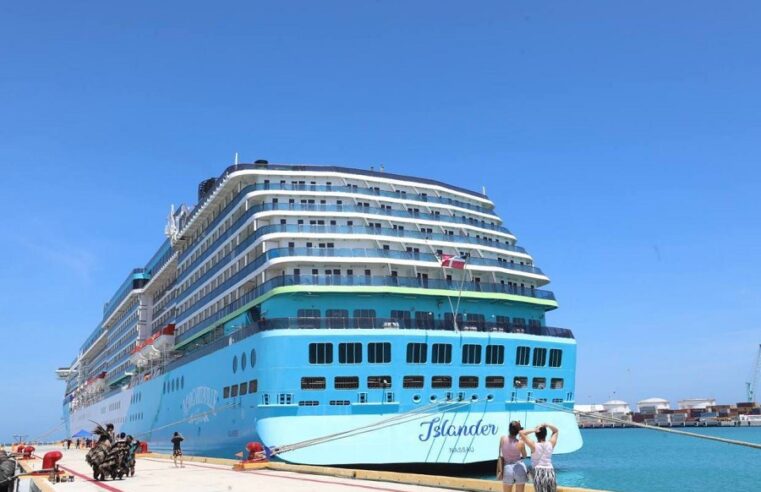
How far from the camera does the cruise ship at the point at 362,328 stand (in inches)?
1144

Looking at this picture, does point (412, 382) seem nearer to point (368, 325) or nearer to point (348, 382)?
point (348, 382)

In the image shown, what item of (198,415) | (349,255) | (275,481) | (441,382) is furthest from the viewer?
(198,415)

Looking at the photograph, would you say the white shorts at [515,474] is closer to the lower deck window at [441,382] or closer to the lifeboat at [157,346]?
the lower deck window at [441,382]

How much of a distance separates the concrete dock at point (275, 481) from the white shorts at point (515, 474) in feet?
11.3

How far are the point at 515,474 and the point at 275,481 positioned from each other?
9.64m

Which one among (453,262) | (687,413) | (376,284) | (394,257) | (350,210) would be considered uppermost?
(350,210)

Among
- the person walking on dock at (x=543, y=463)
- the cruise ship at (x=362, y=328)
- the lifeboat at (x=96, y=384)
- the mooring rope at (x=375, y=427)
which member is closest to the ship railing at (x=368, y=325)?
the cruise ship at (x=362, y=328)

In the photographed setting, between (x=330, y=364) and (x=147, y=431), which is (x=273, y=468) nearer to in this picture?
(x=330, y=364)

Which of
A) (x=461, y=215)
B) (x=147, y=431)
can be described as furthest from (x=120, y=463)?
(x=147, y=431)

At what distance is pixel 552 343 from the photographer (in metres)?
33.7

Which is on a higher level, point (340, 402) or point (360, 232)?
point (360, 232)

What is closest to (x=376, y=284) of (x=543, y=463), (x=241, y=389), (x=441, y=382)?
(x=441, y=382)

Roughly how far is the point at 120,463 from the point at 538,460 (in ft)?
49.3

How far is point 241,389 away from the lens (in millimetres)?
31875
